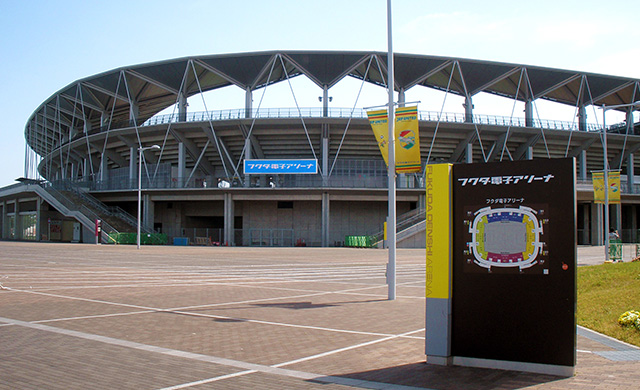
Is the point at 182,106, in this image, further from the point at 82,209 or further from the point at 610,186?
the point at 610,186

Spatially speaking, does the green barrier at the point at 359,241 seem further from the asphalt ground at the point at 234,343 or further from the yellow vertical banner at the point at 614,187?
the asphalt ground at the point at 234,343

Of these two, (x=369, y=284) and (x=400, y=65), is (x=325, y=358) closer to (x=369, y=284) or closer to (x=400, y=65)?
(x=369, y=284)

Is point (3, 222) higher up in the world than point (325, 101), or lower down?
lower down

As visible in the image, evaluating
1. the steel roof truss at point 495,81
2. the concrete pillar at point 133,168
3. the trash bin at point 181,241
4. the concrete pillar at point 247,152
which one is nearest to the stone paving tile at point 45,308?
the concrete pillar at point 247,152

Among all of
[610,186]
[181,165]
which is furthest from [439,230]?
[181,165]

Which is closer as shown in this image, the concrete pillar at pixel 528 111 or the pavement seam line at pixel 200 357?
the pavement seam line at pixel 200 357

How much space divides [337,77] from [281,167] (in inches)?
397

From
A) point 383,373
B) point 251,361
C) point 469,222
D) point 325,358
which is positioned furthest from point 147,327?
point 469,222

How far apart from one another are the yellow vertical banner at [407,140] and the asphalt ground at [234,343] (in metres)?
3.26

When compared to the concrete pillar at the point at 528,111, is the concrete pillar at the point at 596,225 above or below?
below

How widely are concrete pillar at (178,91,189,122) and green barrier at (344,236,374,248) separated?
1944cm

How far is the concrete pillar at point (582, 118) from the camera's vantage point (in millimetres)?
55750

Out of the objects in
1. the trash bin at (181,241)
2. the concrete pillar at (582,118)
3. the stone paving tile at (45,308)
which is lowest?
the trash bin at (181,241)

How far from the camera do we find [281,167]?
4888 centimetres
